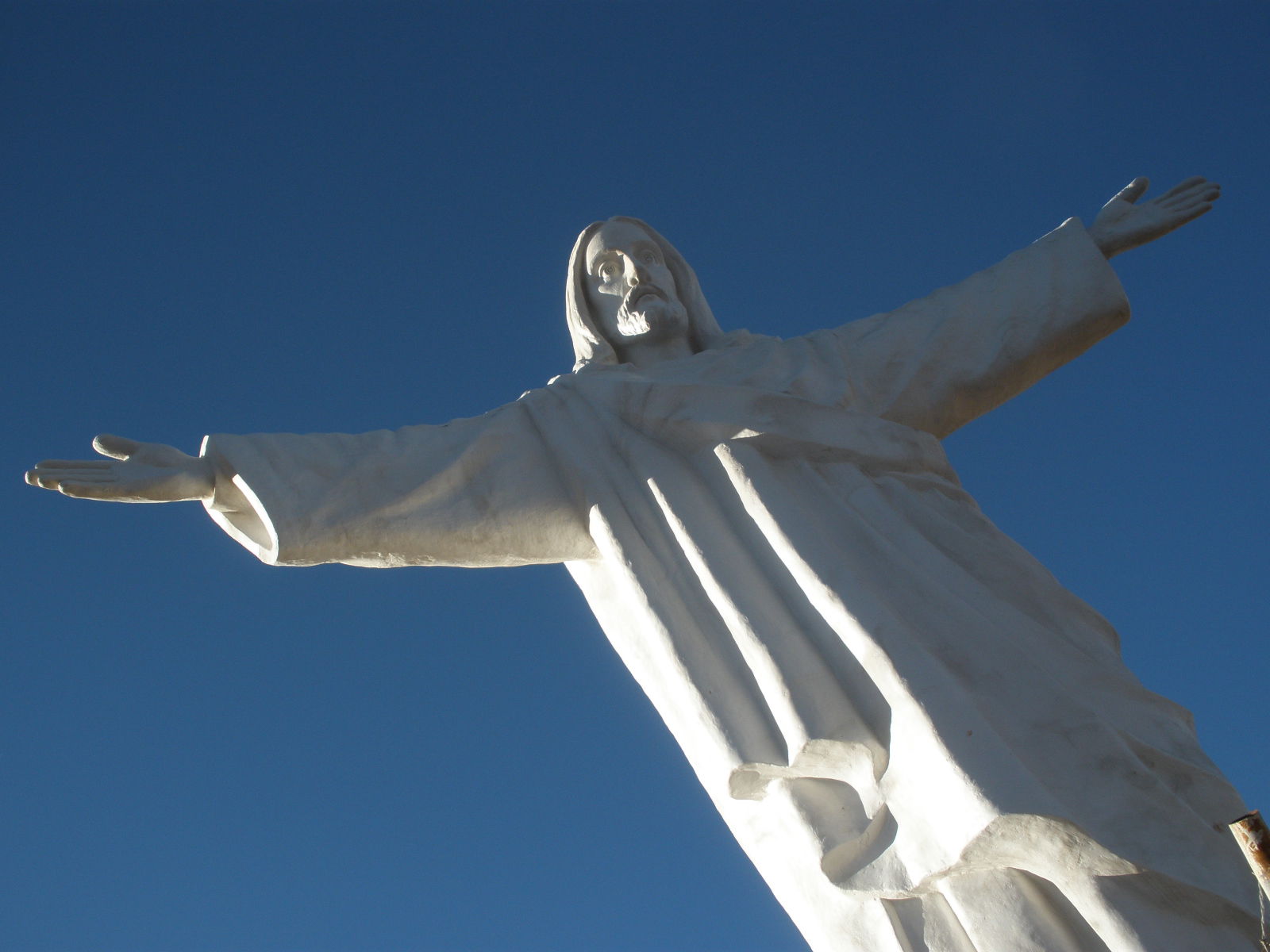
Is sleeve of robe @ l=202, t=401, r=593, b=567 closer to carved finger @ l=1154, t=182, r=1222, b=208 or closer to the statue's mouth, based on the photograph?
the statue's mouth

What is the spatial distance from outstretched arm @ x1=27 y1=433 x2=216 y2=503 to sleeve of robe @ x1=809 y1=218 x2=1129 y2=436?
7.92 feet

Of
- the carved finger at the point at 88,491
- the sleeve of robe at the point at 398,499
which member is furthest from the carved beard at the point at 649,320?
the carved finger at the point at 88,491

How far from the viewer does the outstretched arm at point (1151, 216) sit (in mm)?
5301

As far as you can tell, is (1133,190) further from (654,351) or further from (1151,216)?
(654,351)

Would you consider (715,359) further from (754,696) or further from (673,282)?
(754,696)

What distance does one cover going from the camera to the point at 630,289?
574 centimetres

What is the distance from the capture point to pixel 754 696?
3.99 metres

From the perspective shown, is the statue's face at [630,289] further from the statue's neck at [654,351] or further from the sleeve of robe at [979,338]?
the sleeve of robe at [979,338]

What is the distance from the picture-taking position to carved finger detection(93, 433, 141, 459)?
453 centimetres

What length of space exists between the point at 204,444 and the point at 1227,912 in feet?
11.5

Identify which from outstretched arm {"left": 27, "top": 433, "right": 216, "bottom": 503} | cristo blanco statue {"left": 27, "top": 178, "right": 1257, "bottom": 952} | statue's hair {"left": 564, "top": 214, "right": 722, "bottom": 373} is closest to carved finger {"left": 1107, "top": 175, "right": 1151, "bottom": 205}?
cristo blanco statue {"left": 27, "top": 178, "right": 1257, "bottom": 952}

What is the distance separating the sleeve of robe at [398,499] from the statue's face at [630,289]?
0.98 m

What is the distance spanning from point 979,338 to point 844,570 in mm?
1609

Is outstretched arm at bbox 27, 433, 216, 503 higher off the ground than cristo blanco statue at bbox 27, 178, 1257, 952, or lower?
higher
